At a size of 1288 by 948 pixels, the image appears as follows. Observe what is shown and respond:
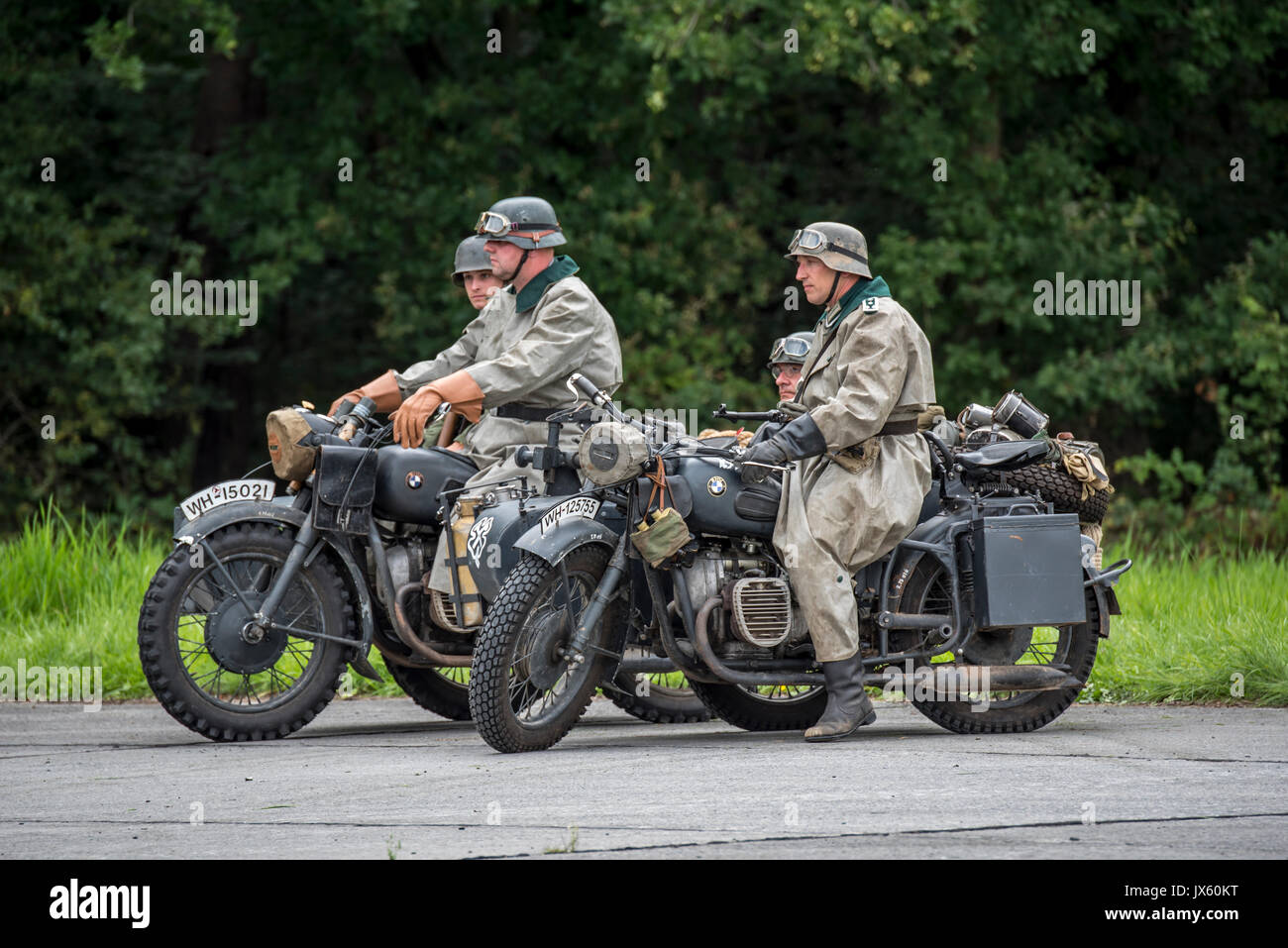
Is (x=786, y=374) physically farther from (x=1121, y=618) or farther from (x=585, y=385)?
(x=585, y=385)

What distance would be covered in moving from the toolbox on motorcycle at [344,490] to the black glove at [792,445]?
1.60 metres

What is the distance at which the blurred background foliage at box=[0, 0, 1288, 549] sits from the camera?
19.6m

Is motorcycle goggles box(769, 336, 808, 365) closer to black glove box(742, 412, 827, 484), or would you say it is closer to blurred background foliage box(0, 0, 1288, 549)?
black glove box(742, 412, 827, 484)

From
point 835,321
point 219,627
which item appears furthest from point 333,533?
point 835,321

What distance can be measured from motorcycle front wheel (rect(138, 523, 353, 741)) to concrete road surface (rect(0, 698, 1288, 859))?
0.16m

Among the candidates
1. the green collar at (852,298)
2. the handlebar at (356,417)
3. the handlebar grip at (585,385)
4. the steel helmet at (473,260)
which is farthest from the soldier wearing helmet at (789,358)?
the handlebar grip at (585,385)

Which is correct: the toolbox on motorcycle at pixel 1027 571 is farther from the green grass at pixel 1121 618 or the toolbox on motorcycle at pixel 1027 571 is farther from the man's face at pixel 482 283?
the man's face at pixel 482 283

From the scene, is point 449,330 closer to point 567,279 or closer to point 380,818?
point 567,279

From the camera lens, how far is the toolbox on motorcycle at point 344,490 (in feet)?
26.9

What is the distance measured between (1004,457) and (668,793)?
2.63 metres

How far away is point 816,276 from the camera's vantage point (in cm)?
801

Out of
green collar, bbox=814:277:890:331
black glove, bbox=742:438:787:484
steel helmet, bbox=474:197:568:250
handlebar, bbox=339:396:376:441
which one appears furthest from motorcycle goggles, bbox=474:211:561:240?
black glove, bbox=742:438:787:484

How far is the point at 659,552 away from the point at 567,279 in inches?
63.0

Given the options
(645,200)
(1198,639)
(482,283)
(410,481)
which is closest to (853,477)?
(410,481)
